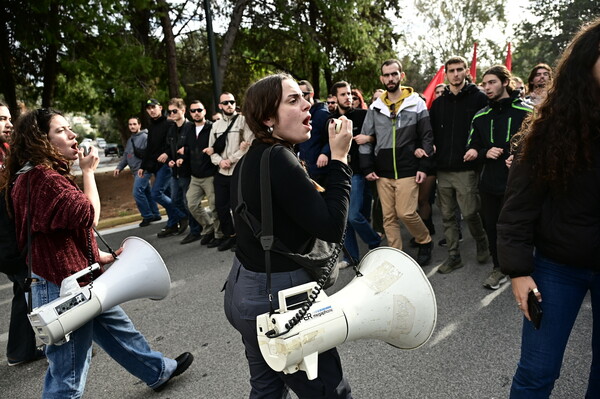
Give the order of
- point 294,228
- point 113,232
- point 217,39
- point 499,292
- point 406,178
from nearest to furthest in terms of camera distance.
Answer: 1. point 294,228
2. point 499,292
3. point 406,178
4. point 113,232
5. point 217,39

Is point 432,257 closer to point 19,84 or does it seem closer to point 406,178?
point 406,178

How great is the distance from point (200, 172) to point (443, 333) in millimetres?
3907

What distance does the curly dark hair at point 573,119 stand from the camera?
1.62 m

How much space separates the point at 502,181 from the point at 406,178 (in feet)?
2.87

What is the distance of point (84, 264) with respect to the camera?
2.30m

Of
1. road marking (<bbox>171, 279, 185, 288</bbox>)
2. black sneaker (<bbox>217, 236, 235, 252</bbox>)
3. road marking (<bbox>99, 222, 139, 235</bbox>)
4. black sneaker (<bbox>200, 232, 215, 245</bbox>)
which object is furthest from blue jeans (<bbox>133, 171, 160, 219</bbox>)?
road marking (<bbox>171, 279, 185, 288</bbox>)

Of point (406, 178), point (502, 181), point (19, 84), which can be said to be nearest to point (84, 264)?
point (406, 178)

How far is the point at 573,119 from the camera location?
1.64 metres

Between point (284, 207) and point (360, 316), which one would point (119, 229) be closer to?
point (284, 207)

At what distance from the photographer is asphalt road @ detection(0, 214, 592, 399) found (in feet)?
8.48

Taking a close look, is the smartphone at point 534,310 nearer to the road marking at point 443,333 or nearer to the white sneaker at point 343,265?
the road marking at point 443,333

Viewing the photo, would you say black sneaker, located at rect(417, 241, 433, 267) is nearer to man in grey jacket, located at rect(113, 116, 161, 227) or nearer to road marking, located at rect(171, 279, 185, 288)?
road marking, located at rect(171, 279, 185, 288)

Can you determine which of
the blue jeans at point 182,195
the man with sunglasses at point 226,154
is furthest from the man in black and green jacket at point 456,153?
the blue jeans at point 182,195

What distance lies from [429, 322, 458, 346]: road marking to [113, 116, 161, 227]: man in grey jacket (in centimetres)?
547
